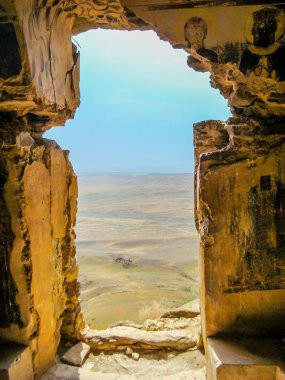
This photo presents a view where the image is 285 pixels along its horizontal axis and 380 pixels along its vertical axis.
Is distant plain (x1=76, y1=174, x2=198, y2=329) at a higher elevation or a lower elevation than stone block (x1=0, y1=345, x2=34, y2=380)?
lower

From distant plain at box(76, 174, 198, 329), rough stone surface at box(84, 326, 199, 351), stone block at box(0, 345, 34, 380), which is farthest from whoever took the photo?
distant plain at box(76, 174, 198, 329)

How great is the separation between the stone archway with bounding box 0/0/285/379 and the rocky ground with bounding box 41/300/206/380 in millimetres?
395

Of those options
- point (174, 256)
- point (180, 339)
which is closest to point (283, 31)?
point (180, 339)

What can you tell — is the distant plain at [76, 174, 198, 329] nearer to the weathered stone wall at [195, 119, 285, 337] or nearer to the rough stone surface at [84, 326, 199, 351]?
the rough stone surface at [84, 326, 199, 351]

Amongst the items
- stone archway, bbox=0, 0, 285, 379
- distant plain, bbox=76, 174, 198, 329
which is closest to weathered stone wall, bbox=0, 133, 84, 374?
stone archway, bbox=0, 0, 285, 379

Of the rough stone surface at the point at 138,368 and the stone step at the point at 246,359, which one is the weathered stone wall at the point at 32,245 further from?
the stone step at the point at 246,359

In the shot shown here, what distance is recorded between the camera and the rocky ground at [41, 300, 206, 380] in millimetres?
3613

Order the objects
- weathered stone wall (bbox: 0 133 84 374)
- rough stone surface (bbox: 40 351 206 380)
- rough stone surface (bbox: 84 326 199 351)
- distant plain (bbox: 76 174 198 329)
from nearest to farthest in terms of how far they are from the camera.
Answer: weathered stone wall (bbox: 0 133 84 374)
rough stone surface (bbox: 40 351 206 380)
rough stone surface (bbox: 84 326 199 351)
distant plain (bbox: 76 174 198 329)

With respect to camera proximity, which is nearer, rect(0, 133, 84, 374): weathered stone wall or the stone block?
the stone block

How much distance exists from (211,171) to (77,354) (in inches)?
109

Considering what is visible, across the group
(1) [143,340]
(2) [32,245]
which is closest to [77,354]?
(1) [143,340]

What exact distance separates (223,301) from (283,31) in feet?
8.68

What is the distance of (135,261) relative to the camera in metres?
11.0

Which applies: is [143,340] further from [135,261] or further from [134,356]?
[135,261]
